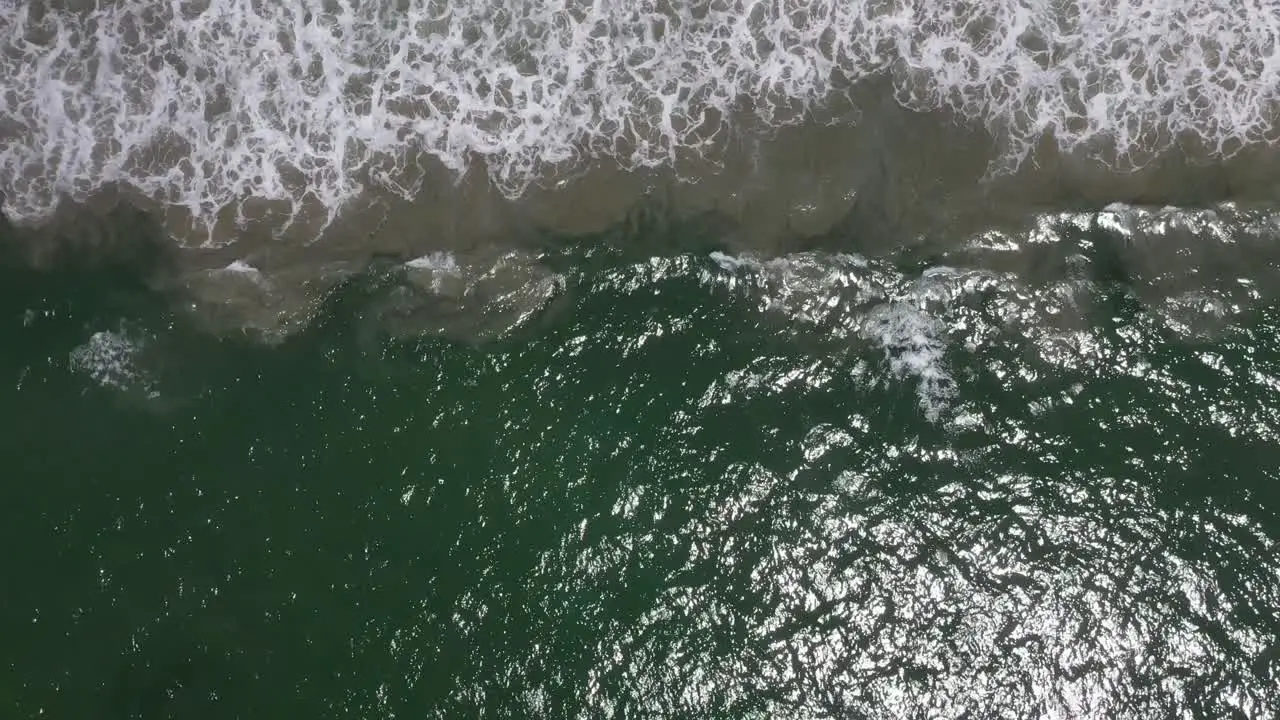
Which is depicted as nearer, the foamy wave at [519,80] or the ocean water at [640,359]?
the ocean water at [640,359]

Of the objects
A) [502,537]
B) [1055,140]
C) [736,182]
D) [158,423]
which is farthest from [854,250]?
[158,423]

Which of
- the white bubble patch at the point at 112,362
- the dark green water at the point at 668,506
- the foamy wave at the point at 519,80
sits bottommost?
the dark green water at the point at 668,506

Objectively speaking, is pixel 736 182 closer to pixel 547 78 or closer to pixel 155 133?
pixel 547 78

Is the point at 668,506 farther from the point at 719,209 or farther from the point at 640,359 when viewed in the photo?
the point at 719,209

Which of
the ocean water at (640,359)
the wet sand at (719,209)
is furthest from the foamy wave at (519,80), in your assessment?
the wet sand at (719,209)

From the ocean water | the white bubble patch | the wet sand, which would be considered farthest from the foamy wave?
the white bubble patch

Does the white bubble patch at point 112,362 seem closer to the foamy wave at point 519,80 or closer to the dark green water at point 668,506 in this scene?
the dark green water at point 668,506
